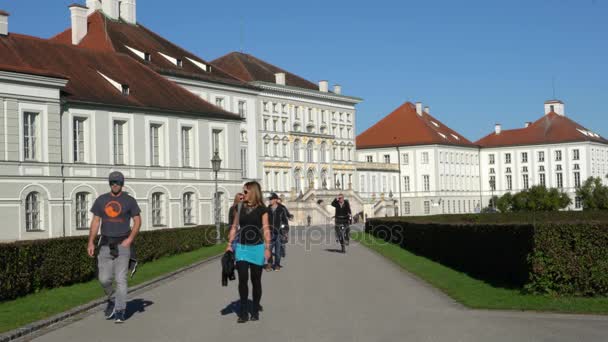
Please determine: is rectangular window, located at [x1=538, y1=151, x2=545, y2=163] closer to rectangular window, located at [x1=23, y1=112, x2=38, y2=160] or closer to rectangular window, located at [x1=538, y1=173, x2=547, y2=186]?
rectangular window, located at [x1=538, y1=173, x2=547, y2=186]

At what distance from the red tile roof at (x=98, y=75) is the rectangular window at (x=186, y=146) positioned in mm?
1110

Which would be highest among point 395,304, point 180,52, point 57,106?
point 180,52

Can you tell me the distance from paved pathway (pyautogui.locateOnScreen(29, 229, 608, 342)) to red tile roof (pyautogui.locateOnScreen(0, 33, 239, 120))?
28.9m

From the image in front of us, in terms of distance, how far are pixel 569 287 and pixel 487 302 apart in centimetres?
136

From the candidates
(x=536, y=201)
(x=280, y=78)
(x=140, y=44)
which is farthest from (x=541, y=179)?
(x=140, y=44)

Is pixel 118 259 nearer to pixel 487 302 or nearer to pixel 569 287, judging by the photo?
pixel 487 302

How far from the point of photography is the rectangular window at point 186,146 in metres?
54.7

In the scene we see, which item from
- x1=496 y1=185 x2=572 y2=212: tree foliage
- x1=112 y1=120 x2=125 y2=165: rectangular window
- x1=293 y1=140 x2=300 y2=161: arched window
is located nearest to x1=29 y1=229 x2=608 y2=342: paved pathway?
x1=112 y1=120 x2=125 y2=165: rectangular window

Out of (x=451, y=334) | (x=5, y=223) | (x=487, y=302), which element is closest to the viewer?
(x=451, y=334)

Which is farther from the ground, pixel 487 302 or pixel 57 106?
pixel 57 106

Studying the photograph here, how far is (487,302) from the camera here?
15.4 m

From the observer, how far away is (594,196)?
340ft

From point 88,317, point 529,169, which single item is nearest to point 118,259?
point 88,317

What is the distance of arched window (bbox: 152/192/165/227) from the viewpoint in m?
52.2
